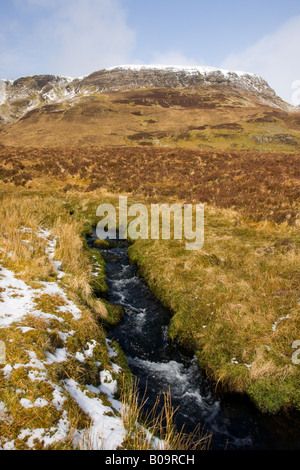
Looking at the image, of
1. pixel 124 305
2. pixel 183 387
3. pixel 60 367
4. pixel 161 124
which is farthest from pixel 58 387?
pixel 161 124

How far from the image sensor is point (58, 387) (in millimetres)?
4809

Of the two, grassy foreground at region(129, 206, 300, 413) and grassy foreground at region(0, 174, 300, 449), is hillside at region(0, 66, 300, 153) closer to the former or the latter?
grassy foreground at region(129, 206, 300, 413)

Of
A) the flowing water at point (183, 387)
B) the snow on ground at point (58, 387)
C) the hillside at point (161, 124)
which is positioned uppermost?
the hillside at point (161, 124)

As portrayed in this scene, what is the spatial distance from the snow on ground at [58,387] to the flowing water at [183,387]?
1.27 metres

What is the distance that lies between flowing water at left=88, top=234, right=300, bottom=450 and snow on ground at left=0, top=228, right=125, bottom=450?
1.27 meters

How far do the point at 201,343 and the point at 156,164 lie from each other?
27.9m

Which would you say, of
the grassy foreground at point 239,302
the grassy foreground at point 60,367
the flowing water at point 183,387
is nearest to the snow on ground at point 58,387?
the grassy foreground at point 60,367

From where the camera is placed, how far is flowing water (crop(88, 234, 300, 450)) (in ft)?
19.2

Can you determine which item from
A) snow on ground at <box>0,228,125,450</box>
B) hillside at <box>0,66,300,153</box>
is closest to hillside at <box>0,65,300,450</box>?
snow on ground at <box>0,228,125,450</box>

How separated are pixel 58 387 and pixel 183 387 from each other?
3.78 metres

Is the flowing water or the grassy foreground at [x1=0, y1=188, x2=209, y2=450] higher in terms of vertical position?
the grassy foreground at [x1=0, y1=188, x2=209, y2=450]

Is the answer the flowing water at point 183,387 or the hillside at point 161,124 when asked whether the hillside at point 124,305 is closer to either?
the flowing water at point 183,387

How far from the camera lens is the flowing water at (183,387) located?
5840 millimetres

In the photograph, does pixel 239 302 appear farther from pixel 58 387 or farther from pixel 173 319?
pixel 58 387
